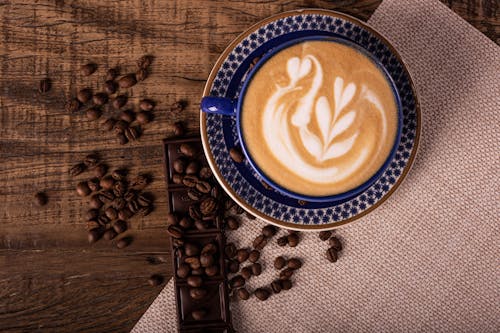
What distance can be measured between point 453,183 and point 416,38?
0.37m

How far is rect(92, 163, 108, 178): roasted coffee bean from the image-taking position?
4.26 ft

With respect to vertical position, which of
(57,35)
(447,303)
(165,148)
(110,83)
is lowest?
(447,303)

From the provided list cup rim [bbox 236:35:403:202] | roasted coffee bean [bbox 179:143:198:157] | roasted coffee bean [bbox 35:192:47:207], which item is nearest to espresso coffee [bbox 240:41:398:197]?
cup rim [bbox 236:35:403:202]

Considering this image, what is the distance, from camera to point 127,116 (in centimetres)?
129

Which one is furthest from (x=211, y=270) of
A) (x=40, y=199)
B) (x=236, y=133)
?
(x=40, y=199)

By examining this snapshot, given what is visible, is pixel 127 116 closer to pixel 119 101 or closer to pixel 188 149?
pixel 119 101

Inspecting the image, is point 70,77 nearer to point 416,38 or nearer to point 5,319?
point 5,319

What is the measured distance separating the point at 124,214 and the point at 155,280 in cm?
18

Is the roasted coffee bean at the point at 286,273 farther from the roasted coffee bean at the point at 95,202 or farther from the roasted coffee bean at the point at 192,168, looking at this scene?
the roasted coffee bean at the point at 95,202

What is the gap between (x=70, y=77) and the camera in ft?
4.31

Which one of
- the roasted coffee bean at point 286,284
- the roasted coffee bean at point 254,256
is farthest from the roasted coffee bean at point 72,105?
the roasted coffee bean at point 286,284

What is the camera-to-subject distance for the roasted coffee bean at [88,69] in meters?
1.29

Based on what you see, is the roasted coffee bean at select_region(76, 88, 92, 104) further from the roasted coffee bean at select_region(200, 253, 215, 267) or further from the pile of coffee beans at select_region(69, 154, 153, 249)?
the roasted coffee bean at select_region(200, 253, 215, 267)

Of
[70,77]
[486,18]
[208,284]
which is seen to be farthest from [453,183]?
[70,77]
